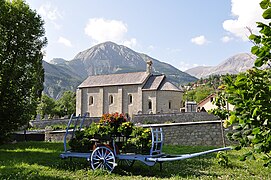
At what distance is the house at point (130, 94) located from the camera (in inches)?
1821

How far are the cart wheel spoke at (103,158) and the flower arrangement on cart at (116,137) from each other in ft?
0.58

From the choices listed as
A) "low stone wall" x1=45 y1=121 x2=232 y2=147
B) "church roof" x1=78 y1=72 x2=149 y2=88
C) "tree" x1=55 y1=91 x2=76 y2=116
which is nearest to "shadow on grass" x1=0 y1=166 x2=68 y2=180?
"low stone wall" x1=45 y1=121 x2=232 y2=147

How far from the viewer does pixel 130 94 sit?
49.3m

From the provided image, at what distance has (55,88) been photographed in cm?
19475

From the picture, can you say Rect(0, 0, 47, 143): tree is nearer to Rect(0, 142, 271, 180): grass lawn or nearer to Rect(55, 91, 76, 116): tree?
Rect(0, 142, 271, 180): grass lawn

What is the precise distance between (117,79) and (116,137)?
4354 cm

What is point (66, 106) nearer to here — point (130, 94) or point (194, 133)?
point (130, 94)

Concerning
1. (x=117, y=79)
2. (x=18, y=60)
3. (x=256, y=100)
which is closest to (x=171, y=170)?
(x=256, y=100)

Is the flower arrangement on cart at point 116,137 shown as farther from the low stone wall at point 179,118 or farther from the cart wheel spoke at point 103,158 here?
the low stone wall at point 179,118

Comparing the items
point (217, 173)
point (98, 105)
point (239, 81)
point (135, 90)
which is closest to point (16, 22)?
point (217, 173)

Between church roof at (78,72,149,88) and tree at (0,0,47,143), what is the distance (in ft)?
107

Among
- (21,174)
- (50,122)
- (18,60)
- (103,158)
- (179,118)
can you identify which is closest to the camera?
(21,174)

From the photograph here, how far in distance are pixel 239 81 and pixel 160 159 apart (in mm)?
6634

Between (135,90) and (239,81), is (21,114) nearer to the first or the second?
(239,81)
